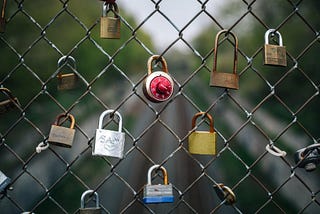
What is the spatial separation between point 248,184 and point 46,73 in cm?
528

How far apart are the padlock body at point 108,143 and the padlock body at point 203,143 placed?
8.0 inches

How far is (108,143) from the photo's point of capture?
3.82ft

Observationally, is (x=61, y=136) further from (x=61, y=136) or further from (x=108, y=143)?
(x=108, y=143)

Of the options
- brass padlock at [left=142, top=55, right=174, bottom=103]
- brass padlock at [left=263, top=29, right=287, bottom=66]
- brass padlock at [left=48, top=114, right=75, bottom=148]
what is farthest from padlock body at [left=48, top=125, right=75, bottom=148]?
brass padlock at [left=263, top=29, right=287, bottom=66]

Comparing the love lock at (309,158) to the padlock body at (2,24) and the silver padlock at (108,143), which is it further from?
the padlock body at (2,24)

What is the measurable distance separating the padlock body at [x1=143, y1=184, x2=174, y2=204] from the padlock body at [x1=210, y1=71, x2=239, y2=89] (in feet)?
1.05

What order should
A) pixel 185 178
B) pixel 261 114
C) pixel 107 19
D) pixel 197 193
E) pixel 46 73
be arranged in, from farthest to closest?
pixel 261 114, pixel 46 73, pixel 185 178, pixel 197 193, pixel 107 19

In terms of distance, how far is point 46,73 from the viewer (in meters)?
8.85

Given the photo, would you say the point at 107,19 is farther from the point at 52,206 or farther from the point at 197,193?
the point at 197,193

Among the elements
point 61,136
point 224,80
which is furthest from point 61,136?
point 224,80

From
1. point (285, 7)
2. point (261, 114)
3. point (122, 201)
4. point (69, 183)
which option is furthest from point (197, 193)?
point (261, 114)

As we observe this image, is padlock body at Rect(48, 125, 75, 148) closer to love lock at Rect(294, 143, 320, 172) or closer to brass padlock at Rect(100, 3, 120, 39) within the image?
brass padlock at Rect(100, 3, 120, 39)

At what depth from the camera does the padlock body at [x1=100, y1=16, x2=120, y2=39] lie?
3.85ft

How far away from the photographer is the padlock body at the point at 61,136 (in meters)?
1.20
